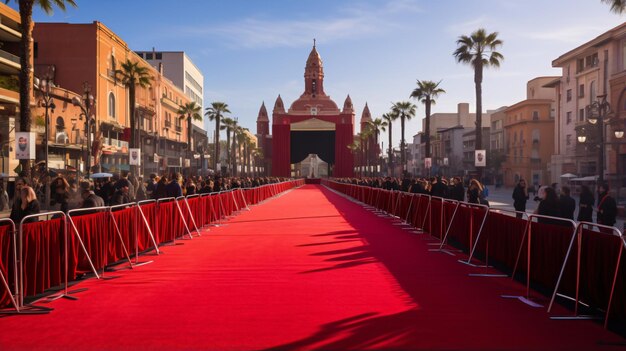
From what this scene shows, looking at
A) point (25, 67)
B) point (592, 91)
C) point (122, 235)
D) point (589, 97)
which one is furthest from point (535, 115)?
point (122, 235)

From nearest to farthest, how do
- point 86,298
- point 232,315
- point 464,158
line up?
point 232,315 → point 86,298 → point 464,158

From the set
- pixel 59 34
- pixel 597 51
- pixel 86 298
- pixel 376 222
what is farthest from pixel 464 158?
pixel 86 298

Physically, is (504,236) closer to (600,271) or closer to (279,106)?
(600,271)

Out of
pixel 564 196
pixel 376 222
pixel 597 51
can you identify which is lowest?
pixel 376 222

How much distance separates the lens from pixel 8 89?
38.2 m

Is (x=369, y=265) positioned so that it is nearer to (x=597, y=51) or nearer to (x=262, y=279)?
(x=262, y=279)

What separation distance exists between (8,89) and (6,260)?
35.5 m

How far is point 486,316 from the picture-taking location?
23.9 ft

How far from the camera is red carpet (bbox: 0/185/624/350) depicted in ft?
20.3

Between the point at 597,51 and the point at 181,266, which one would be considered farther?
the point at 597,51

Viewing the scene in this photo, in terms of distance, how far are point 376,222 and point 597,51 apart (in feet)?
131

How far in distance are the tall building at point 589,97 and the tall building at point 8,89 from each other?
37.8m

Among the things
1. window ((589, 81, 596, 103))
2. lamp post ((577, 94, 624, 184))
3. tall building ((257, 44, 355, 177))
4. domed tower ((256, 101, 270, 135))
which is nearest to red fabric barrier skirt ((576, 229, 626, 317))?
lamp post ((577, 94, 624, 184))

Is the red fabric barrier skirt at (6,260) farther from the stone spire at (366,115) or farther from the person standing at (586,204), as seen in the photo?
the stone spire at (366,115)
